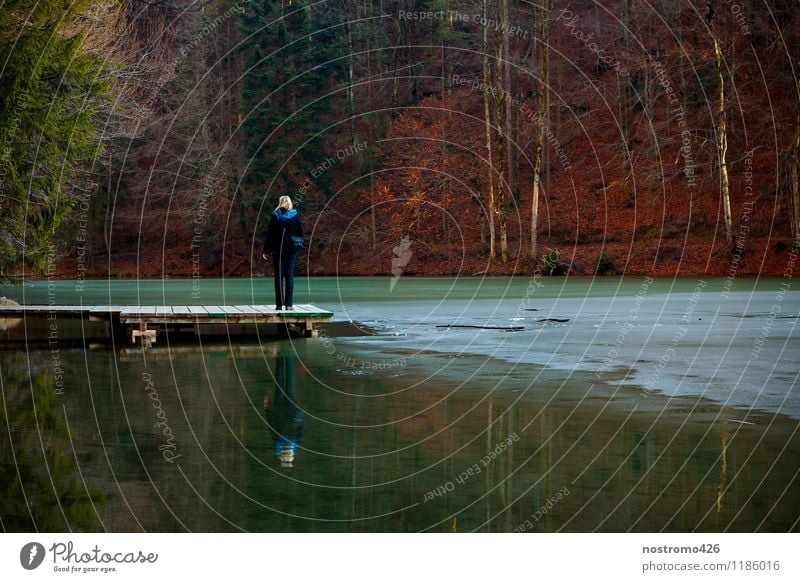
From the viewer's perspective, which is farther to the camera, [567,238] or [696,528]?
[567,238]

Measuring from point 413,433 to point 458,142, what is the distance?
43.5 meters

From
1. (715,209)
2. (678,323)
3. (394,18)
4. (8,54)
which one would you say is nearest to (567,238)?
(715,209)

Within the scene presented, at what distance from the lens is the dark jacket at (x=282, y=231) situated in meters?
18.1

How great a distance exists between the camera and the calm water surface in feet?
20.2

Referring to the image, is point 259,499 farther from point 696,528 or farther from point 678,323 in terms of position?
point 678,323

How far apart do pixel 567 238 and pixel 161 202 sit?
23.1 metres

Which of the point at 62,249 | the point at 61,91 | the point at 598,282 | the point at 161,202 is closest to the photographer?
the point at 61,91

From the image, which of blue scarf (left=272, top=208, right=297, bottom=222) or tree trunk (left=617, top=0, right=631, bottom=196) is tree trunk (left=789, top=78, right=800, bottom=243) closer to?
tree trunk (left=617, top=0, right=631, bottom=196)

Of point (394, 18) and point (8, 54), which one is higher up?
point (394, 18)

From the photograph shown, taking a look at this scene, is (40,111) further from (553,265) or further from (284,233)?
(553,265)

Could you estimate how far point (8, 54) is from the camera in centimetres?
1881

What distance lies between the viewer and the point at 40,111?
19453mm

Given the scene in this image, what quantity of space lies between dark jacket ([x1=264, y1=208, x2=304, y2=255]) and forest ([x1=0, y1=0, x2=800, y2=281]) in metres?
15.0

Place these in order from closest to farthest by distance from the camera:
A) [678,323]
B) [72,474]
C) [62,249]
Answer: [72,474] < [678,323] < [62,249]
